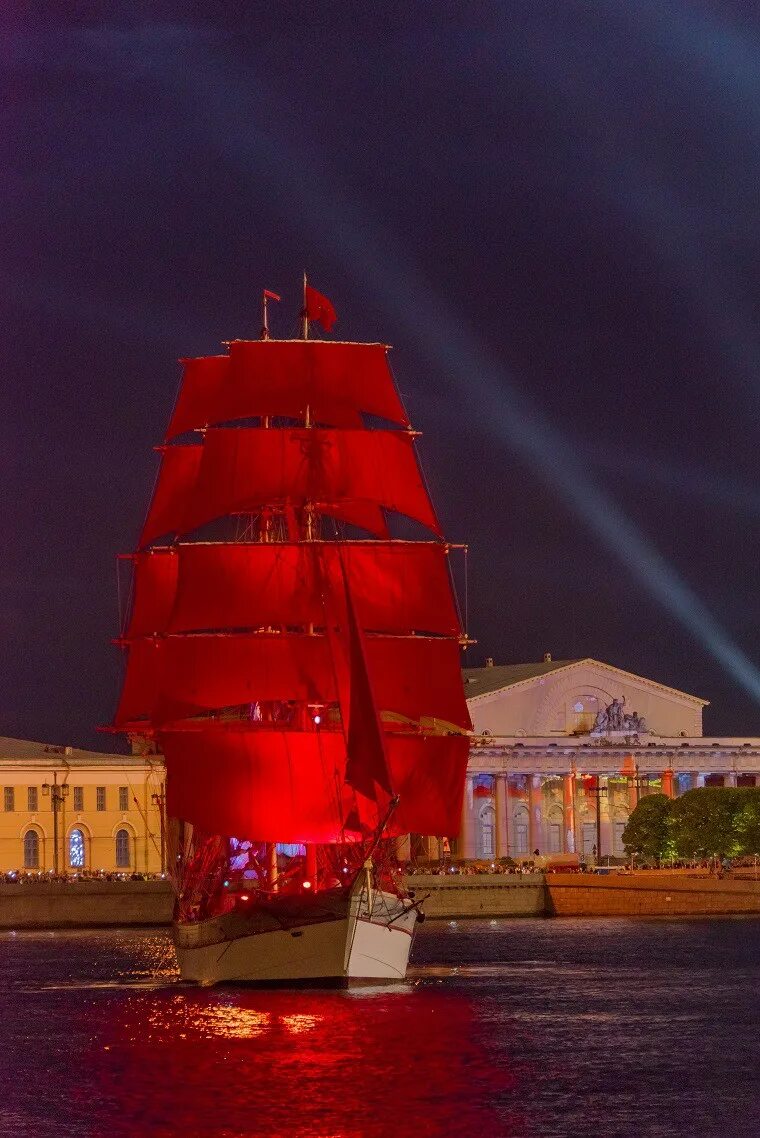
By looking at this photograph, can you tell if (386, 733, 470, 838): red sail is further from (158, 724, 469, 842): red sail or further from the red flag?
the red flag

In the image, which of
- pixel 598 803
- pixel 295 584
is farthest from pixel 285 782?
pixel 598 803

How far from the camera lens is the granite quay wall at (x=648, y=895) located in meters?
122

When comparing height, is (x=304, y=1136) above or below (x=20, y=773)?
below

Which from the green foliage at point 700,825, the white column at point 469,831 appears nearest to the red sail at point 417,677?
the green foliage at point 700,825

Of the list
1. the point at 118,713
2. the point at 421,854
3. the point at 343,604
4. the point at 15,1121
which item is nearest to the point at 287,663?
the point at 343,604

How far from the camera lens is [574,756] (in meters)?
164

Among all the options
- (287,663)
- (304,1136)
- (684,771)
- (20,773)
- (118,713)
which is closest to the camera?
(304,1136)

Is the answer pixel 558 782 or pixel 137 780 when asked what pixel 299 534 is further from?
pixel 558 782

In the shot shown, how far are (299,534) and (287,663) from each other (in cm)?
557

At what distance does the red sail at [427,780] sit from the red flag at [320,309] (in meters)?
14.0

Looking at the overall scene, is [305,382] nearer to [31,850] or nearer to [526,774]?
[31,850]

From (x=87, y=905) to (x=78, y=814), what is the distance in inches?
1043

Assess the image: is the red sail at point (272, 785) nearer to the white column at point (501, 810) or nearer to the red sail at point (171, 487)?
the red sail at point (171, 487)

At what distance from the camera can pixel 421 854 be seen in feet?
511
